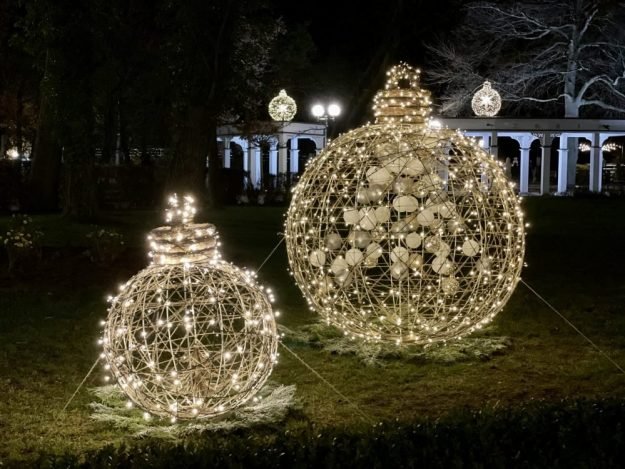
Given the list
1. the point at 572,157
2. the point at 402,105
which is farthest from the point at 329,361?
the point at 572,157

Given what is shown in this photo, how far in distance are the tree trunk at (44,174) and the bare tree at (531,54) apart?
1577 centimetres

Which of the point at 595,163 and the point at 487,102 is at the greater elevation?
the point at 487,102

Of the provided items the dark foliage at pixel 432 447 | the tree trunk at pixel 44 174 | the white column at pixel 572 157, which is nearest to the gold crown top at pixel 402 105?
the dark foliage at pixel 432 447

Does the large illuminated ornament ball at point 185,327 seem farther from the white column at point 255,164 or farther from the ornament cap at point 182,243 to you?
the white column at point 255,164

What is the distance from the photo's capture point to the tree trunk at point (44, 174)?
24859 millimetres

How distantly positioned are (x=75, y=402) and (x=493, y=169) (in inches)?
158

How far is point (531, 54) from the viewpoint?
3428 centimetres

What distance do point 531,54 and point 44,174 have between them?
67.4ft

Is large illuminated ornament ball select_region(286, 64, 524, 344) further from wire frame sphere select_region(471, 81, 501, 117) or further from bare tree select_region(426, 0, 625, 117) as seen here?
bare tree select_region(426, 0, 625, 117)

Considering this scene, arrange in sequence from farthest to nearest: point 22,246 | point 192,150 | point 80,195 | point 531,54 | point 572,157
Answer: point 572,157 < point 531,54 < point 80,195 < point 192,150 < point 22,246

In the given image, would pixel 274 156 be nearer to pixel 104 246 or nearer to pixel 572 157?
pixel 572 157

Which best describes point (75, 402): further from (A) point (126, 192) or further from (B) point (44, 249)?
(A) point (126, 192)

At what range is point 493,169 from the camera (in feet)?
23.6

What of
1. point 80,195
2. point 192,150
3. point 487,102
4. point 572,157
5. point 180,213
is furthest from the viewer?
point 572,157
